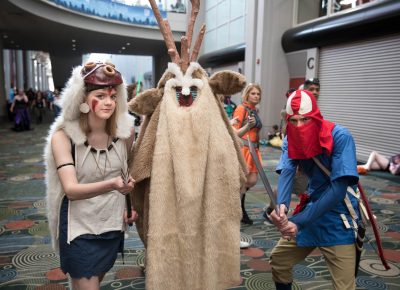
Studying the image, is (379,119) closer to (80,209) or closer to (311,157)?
(311,157)

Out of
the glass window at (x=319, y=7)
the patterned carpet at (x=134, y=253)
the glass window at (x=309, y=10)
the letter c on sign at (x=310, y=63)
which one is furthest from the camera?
the glass window at (x=309, y=10)

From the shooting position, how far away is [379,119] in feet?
26.2

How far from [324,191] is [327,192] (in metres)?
0.07

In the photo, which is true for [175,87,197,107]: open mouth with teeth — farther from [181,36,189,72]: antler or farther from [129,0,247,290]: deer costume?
[181,36,189,72]: antler

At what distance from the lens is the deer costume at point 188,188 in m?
1.61

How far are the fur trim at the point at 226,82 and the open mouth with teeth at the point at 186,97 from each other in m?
0.13

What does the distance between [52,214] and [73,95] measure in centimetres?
58

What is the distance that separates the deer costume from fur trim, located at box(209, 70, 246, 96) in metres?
0.08

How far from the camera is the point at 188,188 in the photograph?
1.58 m

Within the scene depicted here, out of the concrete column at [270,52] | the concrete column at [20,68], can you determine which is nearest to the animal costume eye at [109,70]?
the concrete column at [270,52]

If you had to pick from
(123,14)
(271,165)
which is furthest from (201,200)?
(123,14)

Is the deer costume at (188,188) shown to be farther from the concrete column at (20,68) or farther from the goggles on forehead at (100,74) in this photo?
the concrete column at (20,68)

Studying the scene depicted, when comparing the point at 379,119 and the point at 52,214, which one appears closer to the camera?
the point at 52,214

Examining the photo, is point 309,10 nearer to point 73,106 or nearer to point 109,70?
point 109,70
